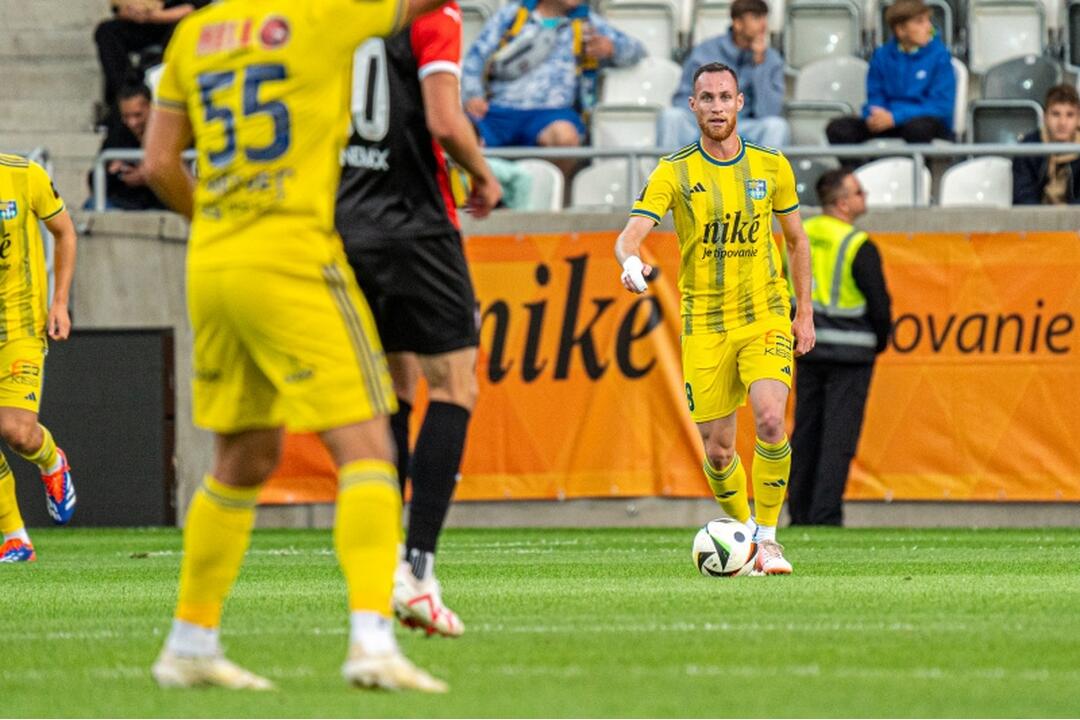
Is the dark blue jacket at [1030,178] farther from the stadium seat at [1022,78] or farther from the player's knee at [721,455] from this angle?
the player's knee at [721,455]

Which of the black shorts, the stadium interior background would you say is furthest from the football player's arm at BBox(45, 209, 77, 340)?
the black shorts

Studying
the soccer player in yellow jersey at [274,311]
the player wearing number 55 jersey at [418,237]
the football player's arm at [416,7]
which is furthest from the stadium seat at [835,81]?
the soccer player in yellow jersey at [274,311]

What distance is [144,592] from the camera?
9141 mm

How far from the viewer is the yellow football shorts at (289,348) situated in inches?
207

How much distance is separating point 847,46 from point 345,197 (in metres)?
11.8

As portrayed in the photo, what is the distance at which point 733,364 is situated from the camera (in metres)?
10.1

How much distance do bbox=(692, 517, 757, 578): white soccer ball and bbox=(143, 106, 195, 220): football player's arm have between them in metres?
4.26

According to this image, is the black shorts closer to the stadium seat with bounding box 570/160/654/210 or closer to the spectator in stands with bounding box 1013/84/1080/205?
the spectator in stands with bounding box 1013/84/1080/205

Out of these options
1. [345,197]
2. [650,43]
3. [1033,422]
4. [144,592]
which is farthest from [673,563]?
[650,43]

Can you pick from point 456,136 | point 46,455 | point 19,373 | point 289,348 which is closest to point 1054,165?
point 46,455

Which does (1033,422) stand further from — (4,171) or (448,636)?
(448,636)

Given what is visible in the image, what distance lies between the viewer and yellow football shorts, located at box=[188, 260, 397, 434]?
527cm

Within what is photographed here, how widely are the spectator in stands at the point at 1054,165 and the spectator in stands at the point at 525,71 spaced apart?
3382 millimetres

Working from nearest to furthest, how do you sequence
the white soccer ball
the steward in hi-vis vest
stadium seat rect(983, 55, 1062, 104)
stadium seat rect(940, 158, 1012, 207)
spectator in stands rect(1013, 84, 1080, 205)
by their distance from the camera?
the white soccer ball
the steward in hi-vis vest
spectator in stands rect(1013, 84, 1080, 205)
stadium seat rect(940, 158, 1012, 207)
stadium seat rect(983, 55, 1062, 104)
